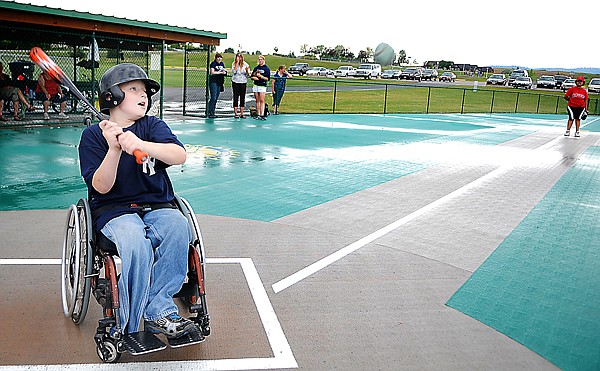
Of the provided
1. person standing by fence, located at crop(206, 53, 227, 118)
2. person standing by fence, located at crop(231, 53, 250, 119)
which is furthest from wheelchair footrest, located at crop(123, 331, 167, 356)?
person standing by fence, located at crop(206, 53, 227, 118)

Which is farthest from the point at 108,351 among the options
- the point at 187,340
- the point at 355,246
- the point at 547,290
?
the point at 547,290

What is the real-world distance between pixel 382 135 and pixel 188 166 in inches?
295

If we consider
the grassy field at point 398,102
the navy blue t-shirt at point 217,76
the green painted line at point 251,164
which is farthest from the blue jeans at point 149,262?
the grassy field at point 398,102

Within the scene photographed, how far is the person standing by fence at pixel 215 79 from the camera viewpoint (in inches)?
683

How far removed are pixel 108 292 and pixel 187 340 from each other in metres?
0.51

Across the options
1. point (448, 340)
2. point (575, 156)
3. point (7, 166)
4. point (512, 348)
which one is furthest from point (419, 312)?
point (575, 156)

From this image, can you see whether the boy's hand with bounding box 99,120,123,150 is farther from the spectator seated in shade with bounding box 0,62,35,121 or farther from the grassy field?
the grassy field

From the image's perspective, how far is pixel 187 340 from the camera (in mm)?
3188

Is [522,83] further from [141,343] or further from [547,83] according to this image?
[141,343]

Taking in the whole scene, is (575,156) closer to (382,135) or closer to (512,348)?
(382,135)

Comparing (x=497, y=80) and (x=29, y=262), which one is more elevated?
(x=497, y=80)

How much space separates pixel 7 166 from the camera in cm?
882

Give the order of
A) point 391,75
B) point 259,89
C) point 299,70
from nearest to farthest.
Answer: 1. point 259,89
2. point 299,70
3. point 391,75

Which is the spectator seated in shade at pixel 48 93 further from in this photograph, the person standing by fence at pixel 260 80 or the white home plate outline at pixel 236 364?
the white home plate outline at pixel 236 364
